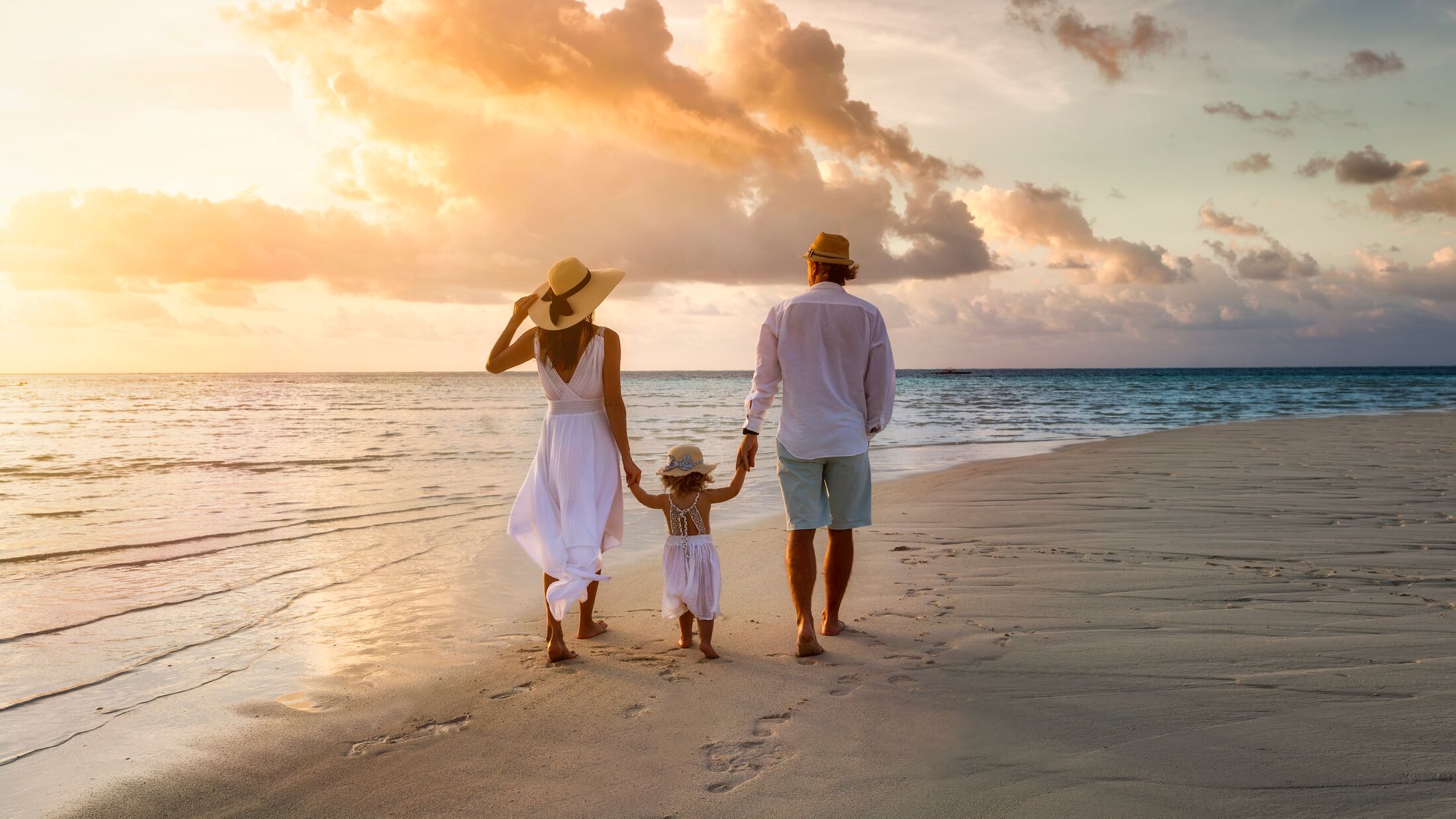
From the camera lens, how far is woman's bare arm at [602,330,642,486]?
4238 millimetres

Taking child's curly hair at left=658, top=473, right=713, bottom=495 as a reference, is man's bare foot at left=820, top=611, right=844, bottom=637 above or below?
below

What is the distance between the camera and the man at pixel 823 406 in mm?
4262

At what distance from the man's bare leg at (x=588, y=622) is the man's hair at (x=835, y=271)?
6.76ft

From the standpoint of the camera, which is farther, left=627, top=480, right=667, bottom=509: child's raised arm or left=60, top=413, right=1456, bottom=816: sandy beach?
left=627, top=480, right=667, bottom=509: child's raised arm

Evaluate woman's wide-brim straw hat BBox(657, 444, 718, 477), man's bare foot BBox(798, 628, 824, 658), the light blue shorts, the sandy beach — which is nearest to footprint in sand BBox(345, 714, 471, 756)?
the sandy beach

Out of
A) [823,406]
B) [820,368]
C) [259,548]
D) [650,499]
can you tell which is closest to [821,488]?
[823,406]

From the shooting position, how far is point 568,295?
426 centimetres

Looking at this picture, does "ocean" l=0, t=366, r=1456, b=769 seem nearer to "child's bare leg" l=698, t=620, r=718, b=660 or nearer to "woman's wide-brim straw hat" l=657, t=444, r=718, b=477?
"child's bare leg" l=698, t=620, r=718, b=660

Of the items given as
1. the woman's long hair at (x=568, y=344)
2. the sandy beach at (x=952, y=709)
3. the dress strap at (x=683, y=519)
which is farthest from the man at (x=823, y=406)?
the woman's long hair at (x=568, y=344)

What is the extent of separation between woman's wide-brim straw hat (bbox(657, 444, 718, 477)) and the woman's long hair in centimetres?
68

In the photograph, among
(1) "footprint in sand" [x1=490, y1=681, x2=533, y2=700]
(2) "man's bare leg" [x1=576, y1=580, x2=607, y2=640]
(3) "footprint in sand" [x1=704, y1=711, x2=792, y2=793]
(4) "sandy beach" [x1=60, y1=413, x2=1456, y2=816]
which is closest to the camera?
(4) "sandy beach" [x1=60, y1=413, x2=1456, y2=816]

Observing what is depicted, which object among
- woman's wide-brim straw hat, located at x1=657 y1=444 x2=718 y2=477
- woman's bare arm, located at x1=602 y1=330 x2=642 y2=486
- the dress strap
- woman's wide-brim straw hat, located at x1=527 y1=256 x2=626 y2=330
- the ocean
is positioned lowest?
the ocean

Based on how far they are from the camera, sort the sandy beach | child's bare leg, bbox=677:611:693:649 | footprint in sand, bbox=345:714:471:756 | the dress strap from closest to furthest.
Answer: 1. the sandy beach
2. footprint in sand, bbox=345:714:471:756
3. the dress strap
4. child's bare leg, bbox=677:611:693:649

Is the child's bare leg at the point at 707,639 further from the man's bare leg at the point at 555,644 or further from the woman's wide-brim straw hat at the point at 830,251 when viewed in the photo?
the woman's wide-brim straw hat at the point at 830,251
